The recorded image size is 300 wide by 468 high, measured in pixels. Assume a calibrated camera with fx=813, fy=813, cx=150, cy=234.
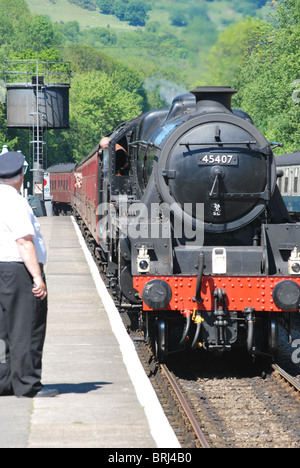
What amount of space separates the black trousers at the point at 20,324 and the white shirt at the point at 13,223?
4.0 inches

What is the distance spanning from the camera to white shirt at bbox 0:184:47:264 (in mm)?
6250

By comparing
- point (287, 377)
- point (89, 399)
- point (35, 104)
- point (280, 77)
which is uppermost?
point (35, 104)

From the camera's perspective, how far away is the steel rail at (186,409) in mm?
6438

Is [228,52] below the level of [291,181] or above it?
above

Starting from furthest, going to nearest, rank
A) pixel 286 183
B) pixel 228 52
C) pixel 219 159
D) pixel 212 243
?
pixel 286 183, pixel 228 52, pixel 212 243, pixel 219 159

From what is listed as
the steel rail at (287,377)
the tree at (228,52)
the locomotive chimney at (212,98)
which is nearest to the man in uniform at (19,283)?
the steel rail at (287,377)

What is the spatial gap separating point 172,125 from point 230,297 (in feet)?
7.69

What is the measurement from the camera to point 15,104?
57344 mm

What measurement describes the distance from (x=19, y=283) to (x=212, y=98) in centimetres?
438

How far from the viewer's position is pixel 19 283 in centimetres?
640

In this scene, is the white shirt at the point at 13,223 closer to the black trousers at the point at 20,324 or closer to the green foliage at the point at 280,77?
the black trousers at the point at 20,324

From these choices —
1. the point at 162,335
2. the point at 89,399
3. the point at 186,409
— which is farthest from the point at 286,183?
the point at 89,399

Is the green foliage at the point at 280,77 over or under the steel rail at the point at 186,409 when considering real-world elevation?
over

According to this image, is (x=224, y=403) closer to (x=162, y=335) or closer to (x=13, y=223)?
(x=162, y=335)
